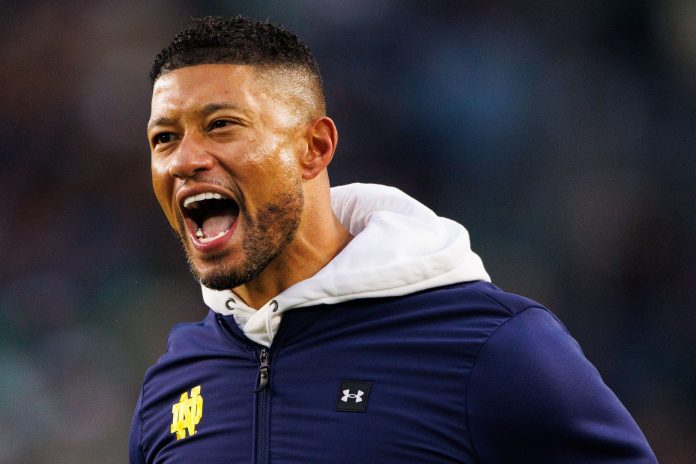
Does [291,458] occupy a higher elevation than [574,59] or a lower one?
lower

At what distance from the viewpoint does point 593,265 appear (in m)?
4.50

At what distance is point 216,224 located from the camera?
222 cm

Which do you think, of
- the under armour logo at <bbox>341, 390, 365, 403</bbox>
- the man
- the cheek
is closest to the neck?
the man

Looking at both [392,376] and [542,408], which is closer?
[542,408]

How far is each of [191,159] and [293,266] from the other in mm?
331

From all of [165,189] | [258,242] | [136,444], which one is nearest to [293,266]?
[258,242]

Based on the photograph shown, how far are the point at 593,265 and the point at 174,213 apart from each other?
108 inches

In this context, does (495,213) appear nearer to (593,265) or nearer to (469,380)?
(593,265)

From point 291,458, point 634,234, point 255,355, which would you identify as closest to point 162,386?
point 255,355

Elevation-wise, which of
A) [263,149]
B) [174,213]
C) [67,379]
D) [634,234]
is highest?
[263,149]

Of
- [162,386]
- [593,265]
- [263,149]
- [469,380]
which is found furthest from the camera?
[593,265]

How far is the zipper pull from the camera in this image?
2.08 metres

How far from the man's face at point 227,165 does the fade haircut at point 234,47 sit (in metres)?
0.02

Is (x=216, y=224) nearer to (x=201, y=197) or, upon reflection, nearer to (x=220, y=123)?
(x=201, y=197)
